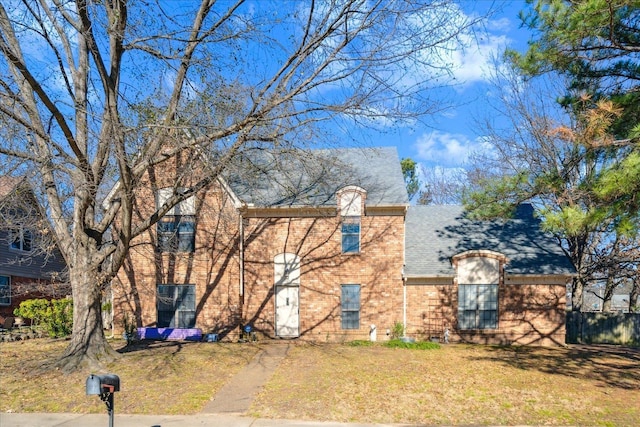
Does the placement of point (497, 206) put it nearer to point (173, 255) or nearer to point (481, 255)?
point (481, 255)

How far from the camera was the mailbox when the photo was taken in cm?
472

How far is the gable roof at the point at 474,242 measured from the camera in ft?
50.0

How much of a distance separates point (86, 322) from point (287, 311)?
6.95 meters

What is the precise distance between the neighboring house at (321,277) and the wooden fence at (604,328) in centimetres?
404

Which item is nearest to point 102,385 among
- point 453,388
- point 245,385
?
point 245,385

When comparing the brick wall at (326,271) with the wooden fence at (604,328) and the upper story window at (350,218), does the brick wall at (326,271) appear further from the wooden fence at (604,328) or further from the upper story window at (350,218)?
the wooden fence at (604,328)

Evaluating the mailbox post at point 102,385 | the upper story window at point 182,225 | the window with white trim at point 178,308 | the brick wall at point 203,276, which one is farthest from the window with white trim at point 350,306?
the mailbox post at point 102,385

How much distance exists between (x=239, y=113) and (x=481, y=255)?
1023 cm

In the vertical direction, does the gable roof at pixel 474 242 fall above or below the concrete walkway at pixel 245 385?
above

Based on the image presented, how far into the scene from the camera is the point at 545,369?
11.0m

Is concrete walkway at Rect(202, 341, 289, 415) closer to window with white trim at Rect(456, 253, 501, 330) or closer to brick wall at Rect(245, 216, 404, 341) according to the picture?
brick wall at Rect(245, 216, 404, 341)

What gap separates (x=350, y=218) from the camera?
1548 centimetres

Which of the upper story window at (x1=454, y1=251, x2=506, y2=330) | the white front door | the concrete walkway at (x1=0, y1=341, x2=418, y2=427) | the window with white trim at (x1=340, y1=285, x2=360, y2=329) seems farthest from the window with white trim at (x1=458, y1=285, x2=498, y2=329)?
the concrete walkway at (x1=0, y1=341, x2=418, y2=427)

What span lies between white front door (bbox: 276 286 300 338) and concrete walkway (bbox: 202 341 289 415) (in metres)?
2.40
